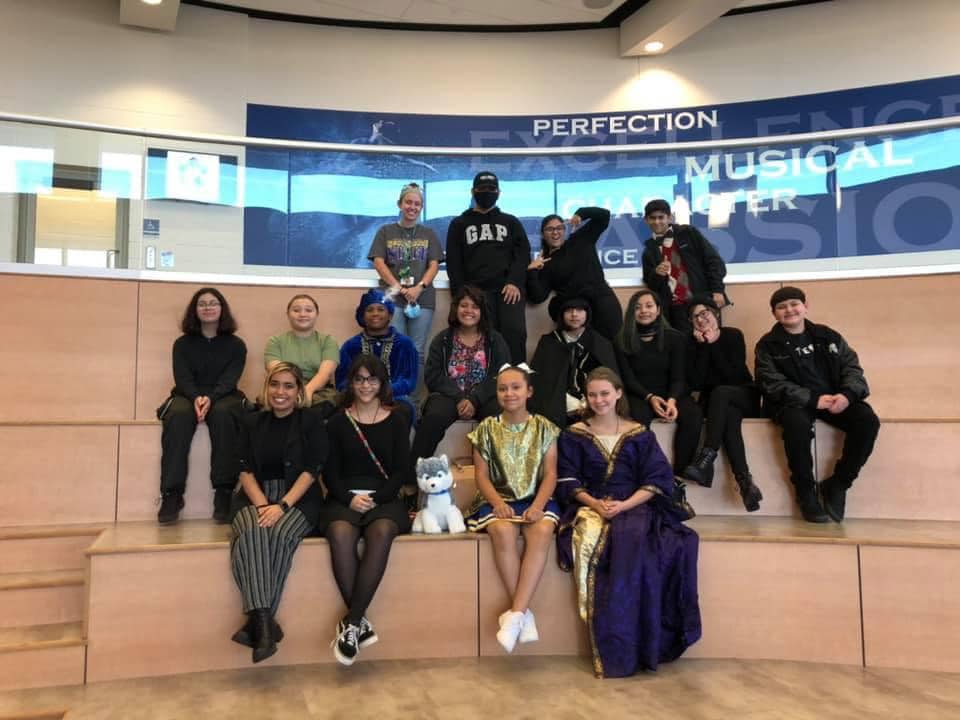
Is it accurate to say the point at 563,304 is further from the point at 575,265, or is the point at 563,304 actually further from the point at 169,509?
the point at 169,509

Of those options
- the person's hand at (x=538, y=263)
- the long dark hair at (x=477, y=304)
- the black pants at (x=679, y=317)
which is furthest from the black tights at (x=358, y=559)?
the black pants at (x=679, y=317)

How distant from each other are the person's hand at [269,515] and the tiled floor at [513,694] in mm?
578

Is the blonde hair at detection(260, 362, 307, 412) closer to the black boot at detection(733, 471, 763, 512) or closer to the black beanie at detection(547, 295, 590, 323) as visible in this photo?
the black beanie at detection(547, 295, 590, 323)

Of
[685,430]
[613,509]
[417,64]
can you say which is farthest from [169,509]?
[417,64]

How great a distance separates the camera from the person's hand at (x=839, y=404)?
3.74 m

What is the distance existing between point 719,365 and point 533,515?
1647mm

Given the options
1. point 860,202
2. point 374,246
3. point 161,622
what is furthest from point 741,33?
Answer: point 161,622

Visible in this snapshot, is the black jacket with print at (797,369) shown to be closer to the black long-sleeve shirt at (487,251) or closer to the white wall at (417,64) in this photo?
the black long-sleeve shirt at (487,251)

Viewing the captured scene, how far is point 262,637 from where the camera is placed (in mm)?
2916

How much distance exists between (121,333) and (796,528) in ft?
12.7

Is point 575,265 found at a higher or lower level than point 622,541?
higher

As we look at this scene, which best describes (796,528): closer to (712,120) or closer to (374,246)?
(374,246)

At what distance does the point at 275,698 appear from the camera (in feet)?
8.88

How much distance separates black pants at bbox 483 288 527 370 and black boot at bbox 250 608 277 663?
2.18 metres
